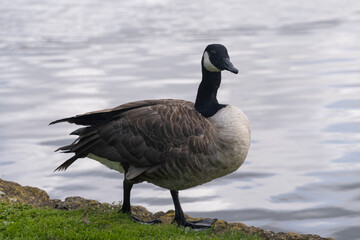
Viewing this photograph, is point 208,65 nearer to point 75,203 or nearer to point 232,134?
point 232,134

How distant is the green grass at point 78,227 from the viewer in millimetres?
Answer: 8484

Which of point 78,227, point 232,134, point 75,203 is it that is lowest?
point 78,227

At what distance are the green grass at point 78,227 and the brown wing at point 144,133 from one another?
96cm

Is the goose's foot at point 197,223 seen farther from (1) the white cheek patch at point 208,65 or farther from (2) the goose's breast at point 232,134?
(1) the white cheek patch at point 208,65

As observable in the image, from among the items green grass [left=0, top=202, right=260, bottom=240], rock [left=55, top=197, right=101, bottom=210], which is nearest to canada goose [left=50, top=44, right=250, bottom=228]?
green grass [left=0, top=202, right=260, bottom=240]

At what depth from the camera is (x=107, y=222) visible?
30.8ft

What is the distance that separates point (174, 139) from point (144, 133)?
560 mm

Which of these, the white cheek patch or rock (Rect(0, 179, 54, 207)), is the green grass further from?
the white cheek patch

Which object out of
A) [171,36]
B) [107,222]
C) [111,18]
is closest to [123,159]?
[107,222]

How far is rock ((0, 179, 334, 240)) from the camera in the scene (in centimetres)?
1012

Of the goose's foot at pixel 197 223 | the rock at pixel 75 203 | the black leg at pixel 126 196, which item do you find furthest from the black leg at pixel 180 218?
the rock at pixel 75 203

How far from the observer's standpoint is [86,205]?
35.4 feet

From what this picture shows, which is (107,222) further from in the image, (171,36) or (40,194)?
(171,36)

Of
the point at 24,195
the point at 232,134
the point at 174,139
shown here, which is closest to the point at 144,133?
the point at 174,139
